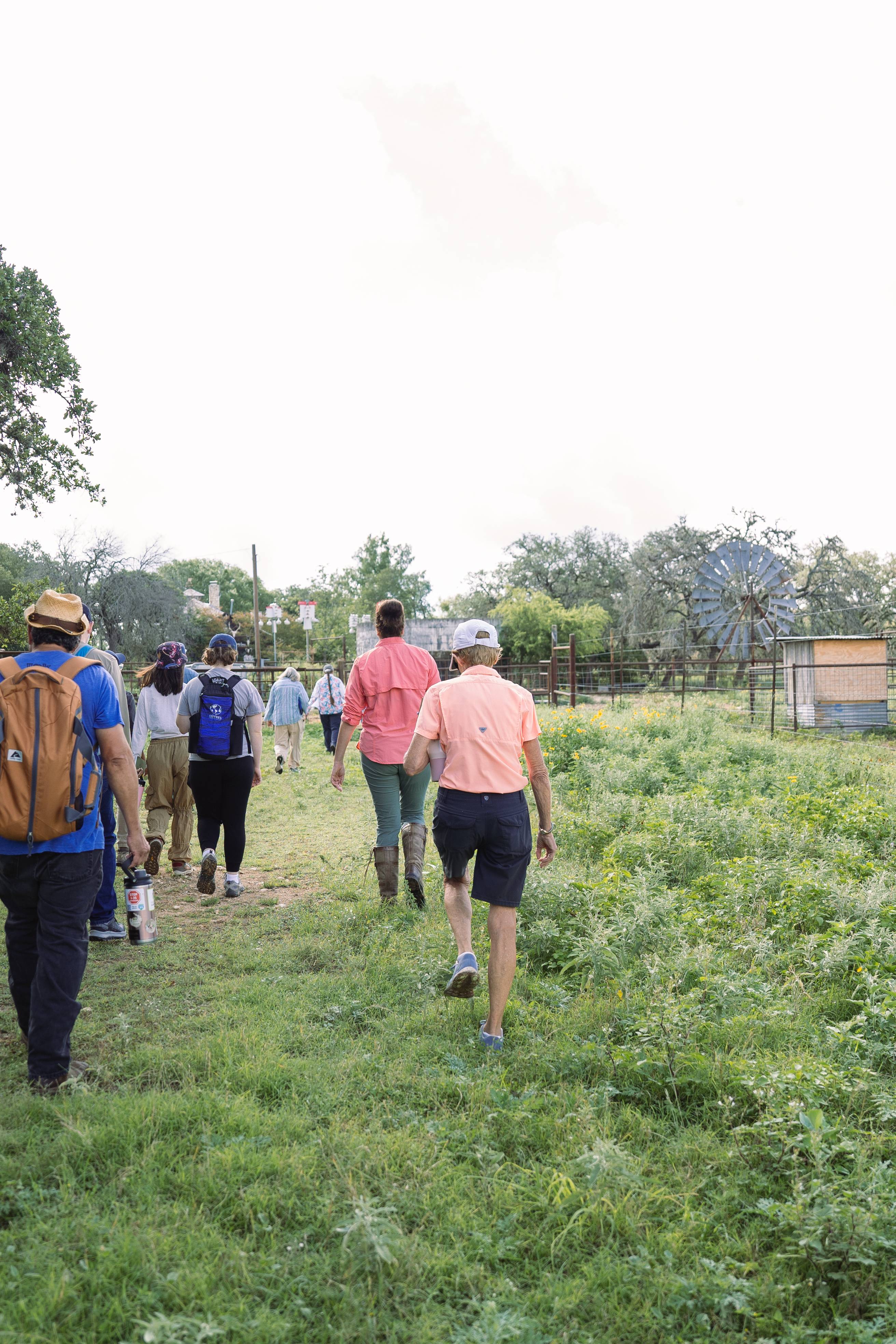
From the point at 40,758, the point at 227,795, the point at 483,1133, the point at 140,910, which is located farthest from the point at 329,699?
the point at 483,1133

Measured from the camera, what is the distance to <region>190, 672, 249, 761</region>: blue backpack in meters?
6.43

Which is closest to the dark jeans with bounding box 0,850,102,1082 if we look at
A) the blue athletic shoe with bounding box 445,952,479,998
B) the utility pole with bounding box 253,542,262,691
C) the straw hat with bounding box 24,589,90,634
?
the straw hat with bounding box 24,589,90,634

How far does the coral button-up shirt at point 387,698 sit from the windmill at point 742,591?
27.0 meters

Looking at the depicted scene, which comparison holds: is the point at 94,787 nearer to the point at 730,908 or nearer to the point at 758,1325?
the point at 758,1325

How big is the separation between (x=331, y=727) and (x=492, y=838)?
10.9 metres

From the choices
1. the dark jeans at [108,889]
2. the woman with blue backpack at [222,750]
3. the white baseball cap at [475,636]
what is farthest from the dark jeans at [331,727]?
the white baseball cap at [475,636]

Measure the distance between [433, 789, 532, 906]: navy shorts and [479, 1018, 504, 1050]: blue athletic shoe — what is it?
0.57 meters

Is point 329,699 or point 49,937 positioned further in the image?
point 329,699

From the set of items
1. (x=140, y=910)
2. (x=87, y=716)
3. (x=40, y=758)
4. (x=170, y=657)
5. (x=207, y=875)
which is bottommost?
(x=207, y=875)

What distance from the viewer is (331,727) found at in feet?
47.7

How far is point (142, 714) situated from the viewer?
712 cm

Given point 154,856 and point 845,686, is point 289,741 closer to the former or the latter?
point 154,856

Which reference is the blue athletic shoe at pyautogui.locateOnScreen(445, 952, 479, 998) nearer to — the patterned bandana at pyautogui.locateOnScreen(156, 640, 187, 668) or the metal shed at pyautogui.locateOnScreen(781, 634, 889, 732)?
the patterned bandana at pyautogui.locateOnScreen(156, 640, 187, 668)

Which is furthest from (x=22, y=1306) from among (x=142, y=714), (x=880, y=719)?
(x=880, y=719)
